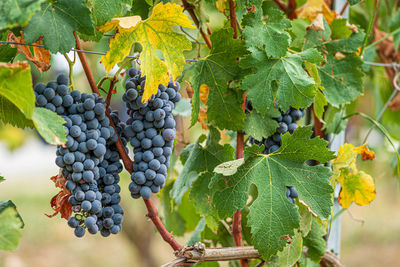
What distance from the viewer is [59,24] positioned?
0.67 m

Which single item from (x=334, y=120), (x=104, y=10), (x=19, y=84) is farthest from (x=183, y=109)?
(x=19, y=84)

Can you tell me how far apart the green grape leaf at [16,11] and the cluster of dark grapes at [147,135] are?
0.22 meters

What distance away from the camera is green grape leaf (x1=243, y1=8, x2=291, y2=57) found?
A: 80cm

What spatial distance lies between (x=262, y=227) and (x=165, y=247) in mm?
4332

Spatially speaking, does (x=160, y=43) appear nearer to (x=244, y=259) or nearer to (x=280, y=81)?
(x=280, y=81)

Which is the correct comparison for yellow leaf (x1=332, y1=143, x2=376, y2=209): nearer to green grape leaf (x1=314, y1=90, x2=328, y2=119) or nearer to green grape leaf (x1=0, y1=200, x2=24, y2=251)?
green grape leaf (x1=314, y1=90, x2=328, y2=119)

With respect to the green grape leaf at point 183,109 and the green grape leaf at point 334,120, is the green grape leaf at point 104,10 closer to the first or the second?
the green grape leaf at point 183,109

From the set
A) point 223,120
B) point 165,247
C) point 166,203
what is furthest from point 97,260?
point 223,120

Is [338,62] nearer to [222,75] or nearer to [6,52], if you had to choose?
[222,75]

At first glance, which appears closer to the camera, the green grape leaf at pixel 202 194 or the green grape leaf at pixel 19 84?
the green grape leaf at pixel 19 84

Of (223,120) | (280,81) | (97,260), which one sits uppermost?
(280,81)

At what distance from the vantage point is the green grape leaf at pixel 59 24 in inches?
25.7

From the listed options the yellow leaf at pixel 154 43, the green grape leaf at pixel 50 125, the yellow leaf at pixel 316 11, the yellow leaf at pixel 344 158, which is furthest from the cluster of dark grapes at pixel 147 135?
the yellow leaf at pixel 316 11

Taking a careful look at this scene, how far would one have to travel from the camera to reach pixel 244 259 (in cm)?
91
